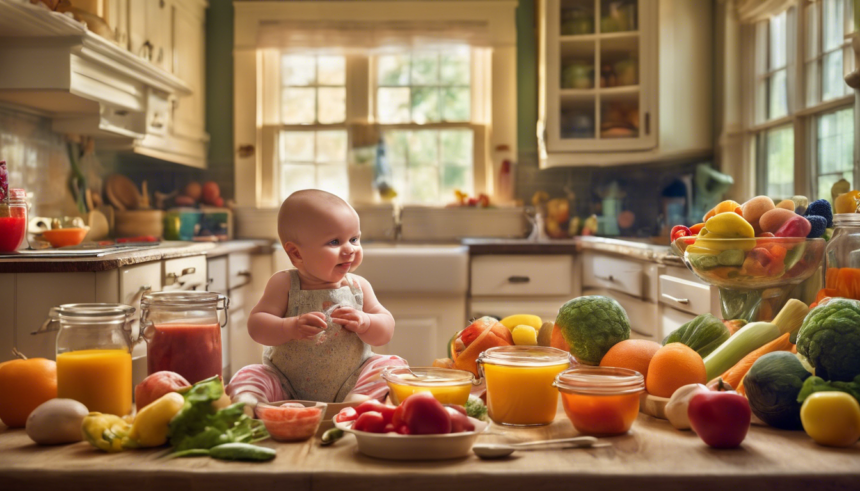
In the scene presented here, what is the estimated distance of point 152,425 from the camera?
809 millimetres

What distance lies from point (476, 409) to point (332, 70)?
4021mm

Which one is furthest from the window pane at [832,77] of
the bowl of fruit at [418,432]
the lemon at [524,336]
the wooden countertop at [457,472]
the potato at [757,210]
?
the bowl of fruit at [418,432]

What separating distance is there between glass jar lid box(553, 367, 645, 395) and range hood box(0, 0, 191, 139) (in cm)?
220

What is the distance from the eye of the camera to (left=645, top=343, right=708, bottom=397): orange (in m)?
0.98

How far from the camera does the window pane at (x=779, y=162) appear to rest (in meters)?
3.43

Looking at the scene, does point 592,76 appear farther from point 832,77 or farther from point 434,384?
point 434,384

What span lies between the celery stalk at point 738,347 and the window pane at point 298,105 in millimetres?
3964

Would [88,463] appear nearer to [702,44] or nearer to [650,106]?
[650,106]

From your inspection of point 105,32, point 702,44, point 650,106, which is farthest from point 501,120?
point 105,32

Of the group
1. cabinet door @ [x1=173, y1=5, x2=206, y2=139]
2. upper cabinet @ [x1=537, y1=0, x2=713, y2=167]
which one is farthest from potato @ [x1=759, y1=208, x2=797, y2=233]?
cabinet door @ [x1=173, y1=5, x2=206, y2=139]

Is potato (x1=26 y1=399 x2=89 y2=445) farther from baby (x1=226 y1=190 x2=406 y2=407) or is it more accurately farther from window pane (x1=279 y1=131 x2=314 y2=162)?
window pane (x1=279 y1=131 x2=314 y2=162)

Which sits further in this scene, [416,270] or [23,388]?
[416,270]

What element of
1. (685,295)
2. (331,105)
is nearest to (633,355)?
(685,295)

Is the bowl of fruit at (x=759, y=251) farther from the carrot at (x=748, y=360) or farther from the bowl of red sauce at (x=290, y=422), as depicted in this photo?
the bowl of red sauce at (x=290, y=422)
